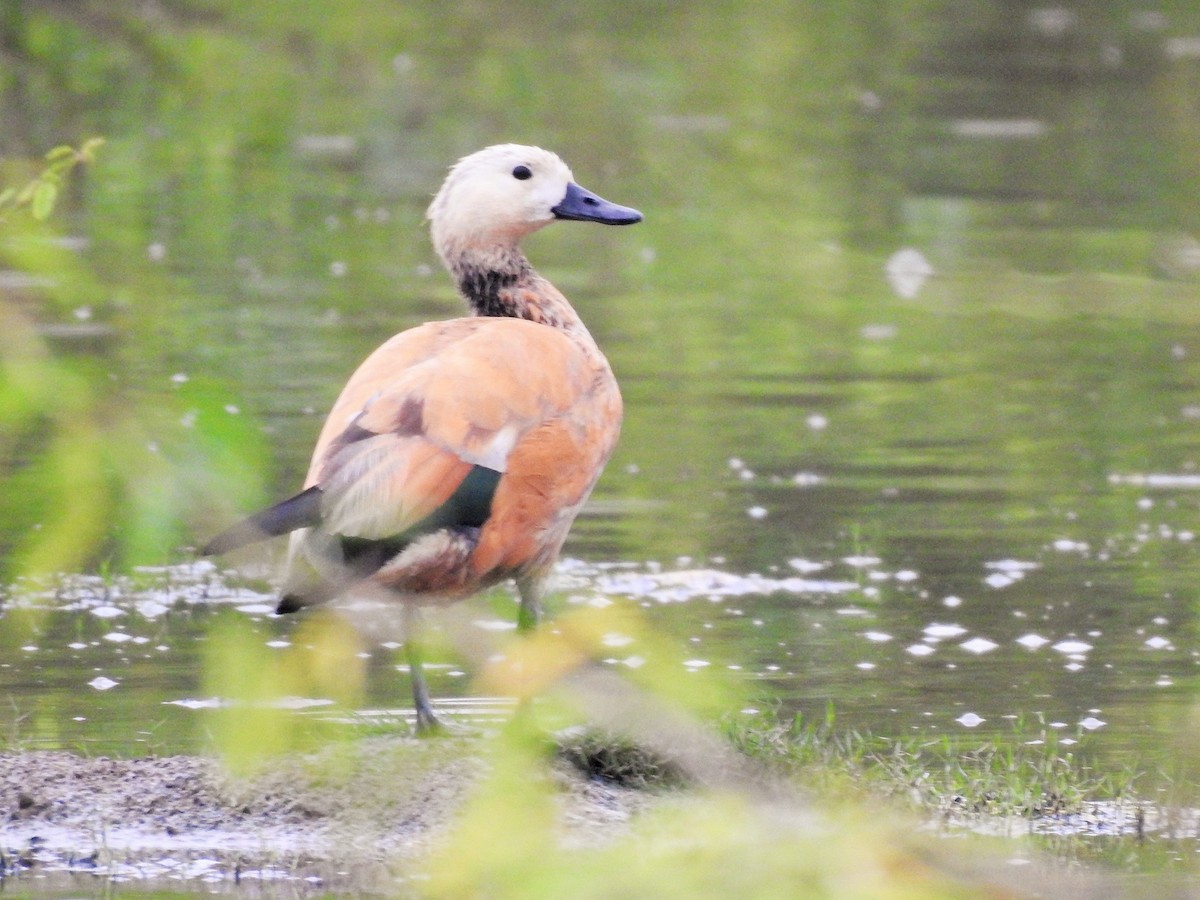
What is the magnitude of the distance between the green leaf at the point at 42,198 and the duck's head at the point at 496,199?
2808 millimetres

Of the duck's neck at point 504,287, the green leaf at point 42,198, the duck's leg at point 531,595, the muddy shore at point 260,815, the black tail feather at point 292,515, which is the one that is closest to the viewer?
the green leaf at point 42,198

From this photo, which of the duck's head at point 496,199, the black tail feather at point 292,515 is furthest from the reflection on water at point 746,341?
the duck's head at point 496,199

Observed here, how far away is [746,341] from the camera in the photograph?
44.1 ft

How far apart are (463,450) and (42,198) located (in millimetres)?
1708

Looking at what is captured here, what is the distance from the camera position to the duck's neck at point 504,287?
684 centimetres

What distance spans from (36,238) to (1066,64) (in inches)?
988

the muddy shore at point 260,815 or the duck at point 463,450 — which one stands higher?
the duck at point 463,450

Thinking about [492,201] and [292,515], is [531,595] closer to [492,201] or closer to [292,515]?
[492,201]

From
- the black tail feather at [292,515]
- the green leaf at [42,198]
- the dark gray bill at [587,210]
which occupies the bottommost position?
the black tail feather at [292,515]

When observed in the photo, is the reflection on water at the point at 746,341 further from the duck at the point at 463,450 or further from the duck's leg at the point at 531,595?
the duck's leg at the point at 531,595

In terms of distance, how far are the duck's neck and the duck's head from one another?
32mm

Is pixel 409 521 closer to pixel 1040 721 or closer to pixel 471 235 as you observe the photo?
pixel 471 235

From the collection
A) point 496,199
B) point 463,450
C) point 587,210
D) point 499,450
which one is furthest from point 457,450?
point 587,210

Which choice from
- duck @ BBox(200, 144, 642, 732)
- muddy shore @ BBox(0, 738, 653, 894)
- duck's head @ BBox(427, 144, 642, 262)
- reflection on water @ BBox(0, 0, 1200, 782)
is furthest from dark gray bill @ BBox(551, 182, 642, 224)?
muddy shore @ BBox(0, 738, 653, 894)
